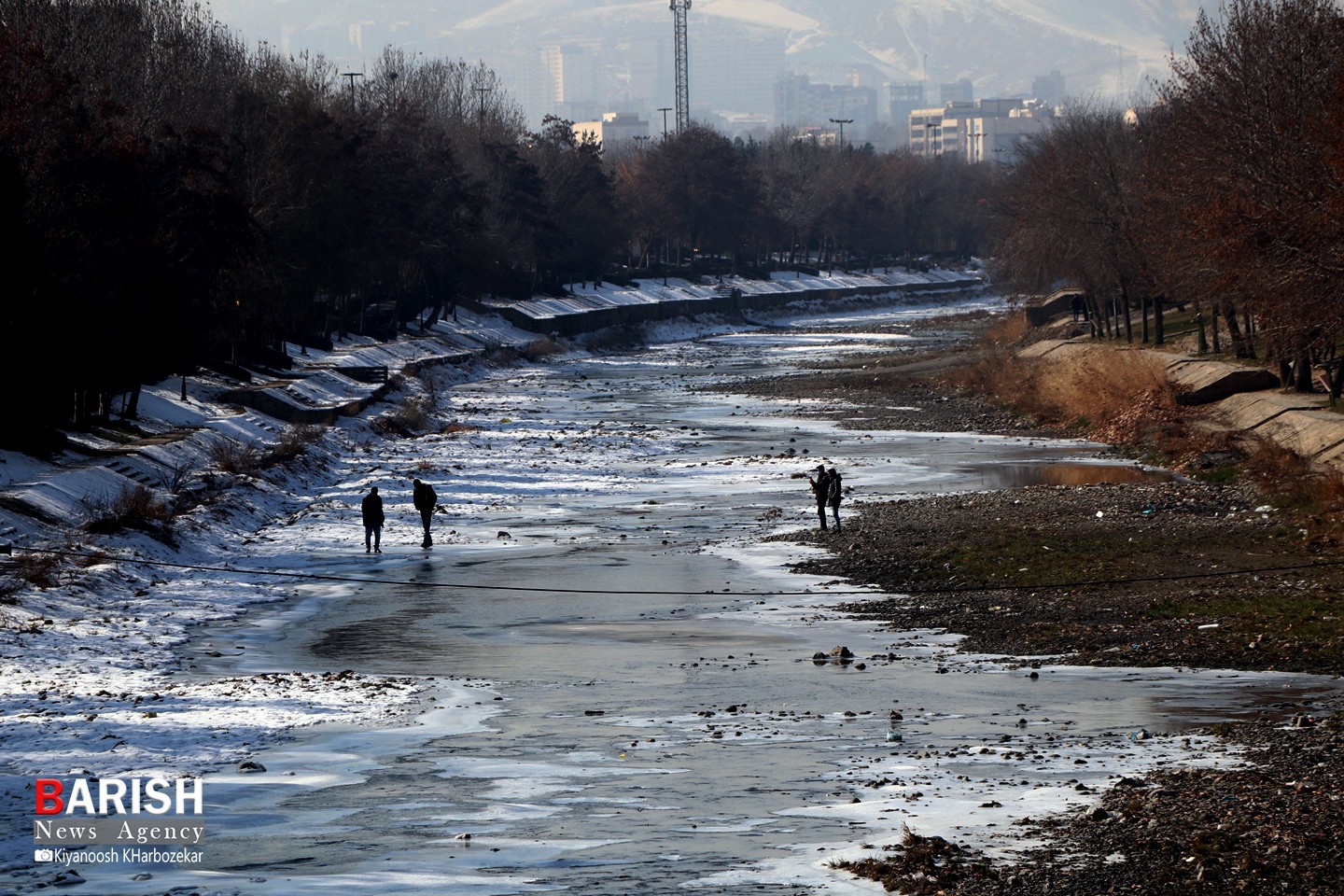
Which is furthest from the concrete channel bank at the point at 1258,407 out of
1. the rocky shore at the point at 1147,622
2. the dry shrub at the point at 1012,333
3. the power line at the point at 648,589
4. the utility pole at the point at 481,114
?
the utility pole at the point at 481,114

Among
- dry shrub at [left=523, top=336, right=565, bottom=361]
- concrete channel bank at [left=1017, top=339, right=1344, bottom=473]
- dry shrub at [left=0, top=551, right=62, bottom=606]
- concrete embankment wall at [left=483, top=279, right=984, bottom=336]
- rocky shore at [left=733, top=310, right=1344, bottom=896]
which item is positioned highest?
concrete embankment wall at [left=483, top=279, right=984, bottom=336]

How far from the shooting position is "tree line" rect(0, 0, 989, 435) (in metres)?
40.5

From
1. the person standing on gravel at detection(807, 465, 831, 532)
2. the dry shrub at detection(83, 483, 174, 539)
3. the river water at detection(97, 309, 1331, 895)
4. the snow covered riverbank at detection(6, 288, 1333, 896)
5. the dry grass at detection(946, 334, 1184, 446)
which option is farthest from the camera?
the dry grass at detection(946, 334, 1184, 446)

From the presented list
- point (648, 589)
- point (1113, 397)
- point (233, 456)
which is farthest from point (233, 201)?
point (1113, 397)

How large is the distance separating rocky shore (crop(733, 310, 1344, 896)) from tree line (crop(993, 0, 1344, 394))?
497 centimetres

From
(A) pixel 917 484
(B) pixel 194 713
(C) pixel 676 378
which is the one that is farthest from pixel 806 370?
(B) pixel 194 713

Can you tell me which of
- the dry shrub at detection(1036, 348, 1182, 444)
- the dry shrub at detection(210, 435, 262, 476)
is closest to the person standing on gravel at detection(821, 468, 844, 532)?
the dry shrub at detection(210, 435, 262, 476)

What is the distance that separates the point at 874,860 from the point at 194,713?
32.9ft

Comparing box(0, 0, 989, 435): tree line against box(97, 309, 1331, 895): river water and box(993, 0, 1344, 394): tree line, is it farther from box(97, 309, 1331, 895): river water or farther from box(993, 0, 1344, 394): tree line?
box(993, 0, 1344, 394): tree line

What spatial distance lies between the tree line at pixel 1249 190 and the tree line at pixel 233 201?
26.6 m

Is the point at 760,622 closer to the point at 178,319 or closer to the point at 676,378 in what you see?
the point at 178,319

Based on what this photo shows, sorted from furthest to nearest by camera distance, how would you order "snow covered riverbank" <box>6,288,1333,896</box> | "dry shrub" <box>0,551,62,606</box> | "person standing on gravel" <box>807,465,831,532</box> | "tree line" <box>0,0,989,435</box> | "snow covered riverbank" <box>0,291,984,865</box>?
"tree line" <box>0,0,989,435</box>, "person standing on gravel" <box>807,465,831,532</box>, "dry shrub" <box>0,551,62,606</box>, "snow covered riverbank" <box>0,291,984,865</box>, "snow covered riverbank" <box>6,288,1333,896</box>

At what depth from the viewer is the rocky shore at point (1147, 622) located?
1347 cm

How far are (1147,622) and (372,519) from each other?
54.4ft
